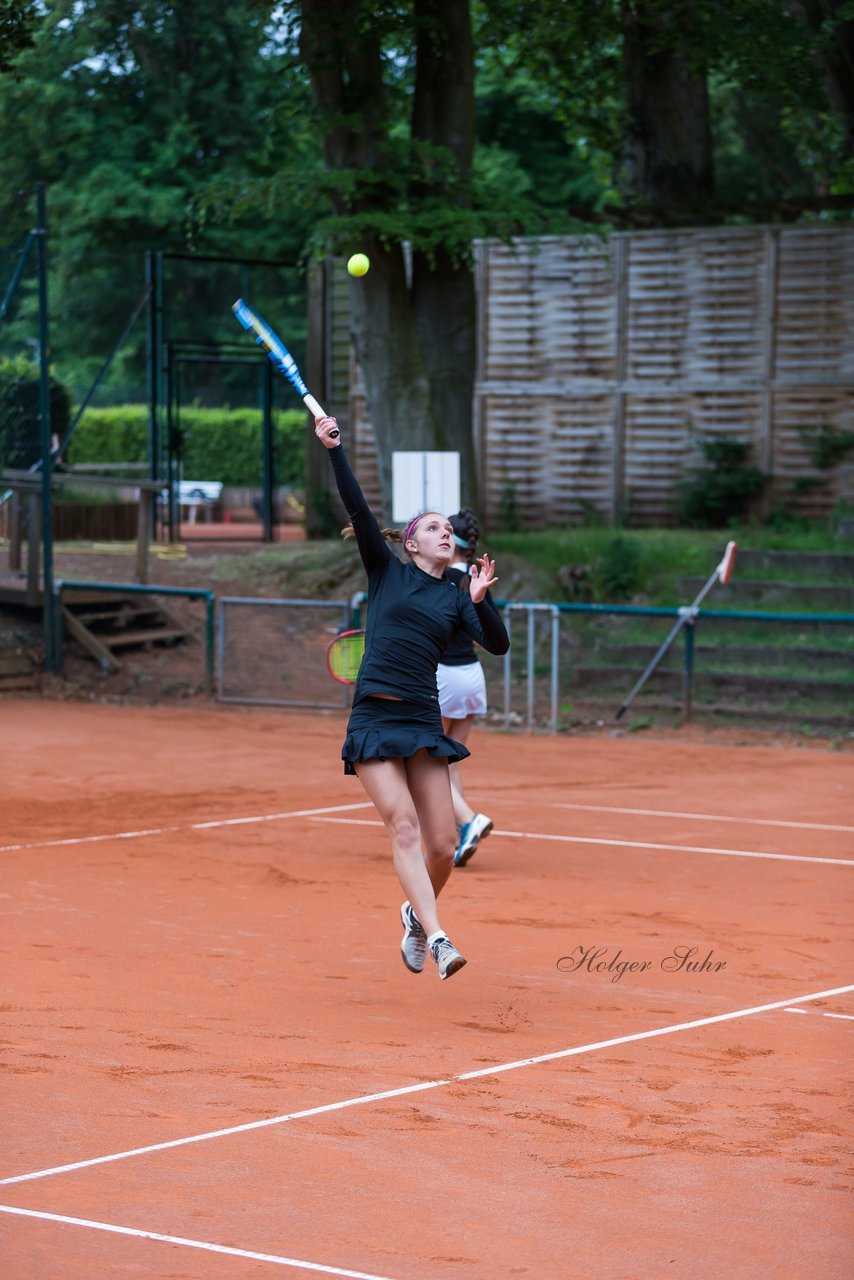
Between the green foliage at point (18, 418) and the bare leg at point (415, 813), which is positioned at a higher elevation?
the green foliage at point (18, 418)

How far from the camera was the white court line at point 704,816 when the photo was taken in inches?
506

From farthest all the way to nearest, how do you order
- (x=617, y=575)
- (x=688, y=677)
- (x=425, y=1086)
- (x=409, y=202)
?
(x=617, y=575)
(x=409, y=202)
(x=688, y=677)
(x=425, y=1086)

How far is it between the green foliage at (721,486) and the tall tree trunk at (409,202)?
12.5 feet

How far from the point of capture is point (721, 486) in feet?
77.9

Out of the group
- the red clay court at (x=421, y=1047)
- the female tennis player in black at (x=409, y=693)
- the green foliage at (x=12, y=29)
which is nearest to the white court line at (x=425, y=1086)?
the red clay court at (x=421, y=1047)

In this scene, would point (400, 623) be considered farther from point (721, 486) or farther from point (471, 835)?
point (721, 486)

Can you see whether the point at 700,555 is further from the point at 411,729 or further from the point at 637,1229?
the point at 637,1229

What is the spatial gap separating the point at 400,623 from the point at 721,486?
16.6 m

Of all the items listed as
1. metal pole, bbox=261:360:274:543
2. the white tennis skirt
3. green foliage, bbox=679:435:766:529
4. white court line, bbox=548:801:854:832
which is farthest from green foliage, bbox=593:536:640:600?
the white tennis skirt

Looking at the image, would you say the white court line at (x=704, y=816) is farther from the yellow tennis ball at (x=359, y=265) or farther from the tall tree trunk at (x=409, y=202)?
the tall tree trunk at (x=409, y=202)

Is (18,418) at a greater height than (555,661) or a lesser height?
greater

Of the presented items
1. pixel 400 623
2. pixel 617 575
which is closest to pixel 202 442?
pixel 617 575

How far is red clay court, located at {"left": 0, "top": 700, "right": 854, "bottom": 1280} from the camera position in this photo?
16.3ft

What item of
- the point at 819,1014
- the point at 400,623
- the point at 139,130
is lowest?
the point at 819,1014
